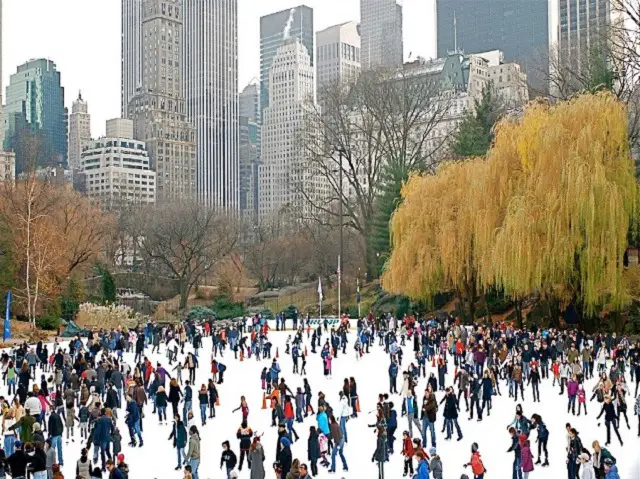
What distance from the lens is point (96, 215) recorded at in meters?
51.9

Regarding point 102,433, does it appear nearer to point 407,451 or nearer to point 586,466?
point 407,451

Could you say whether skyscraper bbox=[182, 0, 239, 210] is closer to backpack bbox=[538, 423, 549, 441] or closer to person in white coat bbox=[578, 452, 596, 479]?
backpack bbox=[538, 423, 549, 441]

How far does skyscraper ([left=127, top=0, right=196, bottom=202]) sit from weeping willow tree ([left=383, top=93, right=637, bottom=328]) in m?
126

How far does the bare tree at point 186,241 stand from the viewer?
190 ft

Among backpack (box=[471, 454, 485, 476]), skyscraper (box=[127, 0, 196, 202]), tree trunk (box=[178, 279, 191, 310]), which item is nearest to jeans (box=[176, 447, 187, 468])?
backpack (box=[471, 454, 485, 476])

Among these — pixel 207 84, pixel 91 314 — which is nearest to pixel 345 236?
pixel 91 314

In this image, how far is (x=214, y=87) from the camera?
18050 centimetres

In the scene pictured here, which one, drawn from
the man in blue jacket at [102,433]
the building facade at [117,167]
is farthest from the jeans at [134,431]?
the building facade at [117,167]

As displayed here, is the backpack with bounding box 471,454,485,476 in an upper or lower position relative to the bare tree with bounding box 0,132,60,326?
lower

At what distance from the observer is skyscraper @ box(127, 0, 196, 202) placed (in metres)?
162

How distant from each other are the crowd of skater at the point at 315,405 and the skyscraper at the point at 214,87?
5810 inches

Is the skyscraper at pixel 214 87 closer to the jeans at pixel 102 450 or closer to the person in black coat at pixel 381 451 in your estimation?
the jeans at pixel 102 450

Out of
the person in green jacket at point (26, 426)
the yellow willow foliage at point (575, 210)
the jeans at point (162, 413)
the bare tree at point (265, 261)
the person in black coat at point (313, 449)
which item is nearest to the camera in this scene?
the person in black coat at point (313, 449)

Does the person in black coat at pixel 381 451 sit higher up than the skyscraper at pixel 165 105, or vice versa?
the skyscraper at pixel 165 105
